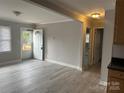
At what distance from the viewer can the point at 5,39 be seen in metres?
5.66

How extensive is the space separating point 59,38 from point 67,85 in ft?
9.73

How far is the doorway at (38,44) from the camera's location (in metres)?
6.59

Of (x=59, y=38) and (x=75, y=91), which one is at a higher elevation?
(x=59, y=38)

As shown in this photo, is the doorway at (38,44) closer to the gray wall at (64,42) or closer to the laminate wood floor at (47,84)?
the gray wall at (64,42)

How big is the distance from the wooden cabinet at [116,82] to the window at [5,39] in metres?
5.33

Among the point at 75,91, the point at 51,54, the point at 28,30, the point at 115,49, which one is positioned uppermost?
the point at 28,30

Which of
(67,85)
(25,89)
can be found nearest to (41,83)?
(25,89)

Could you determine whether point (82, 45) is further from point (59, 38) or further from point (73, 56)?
point (59, 38)

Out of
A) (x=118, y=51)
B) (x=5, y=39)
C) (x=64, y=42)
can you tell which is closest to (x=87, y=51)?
(x=64, y=42)

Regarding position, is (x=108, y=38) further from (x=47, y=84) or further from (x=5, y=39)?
(x=5, y=39)

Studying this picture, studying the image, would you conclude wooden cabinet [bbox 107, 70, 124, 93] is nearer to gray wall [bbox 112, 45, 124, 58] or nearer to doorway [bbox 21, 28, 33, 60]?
gray wall [bbox 112, 45, 124, 58]

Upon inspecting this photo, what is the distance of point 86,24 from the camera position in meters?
4.77

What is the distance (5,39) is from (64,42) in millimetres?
3191

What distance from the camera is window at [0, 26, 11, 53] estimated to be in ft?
18.1
